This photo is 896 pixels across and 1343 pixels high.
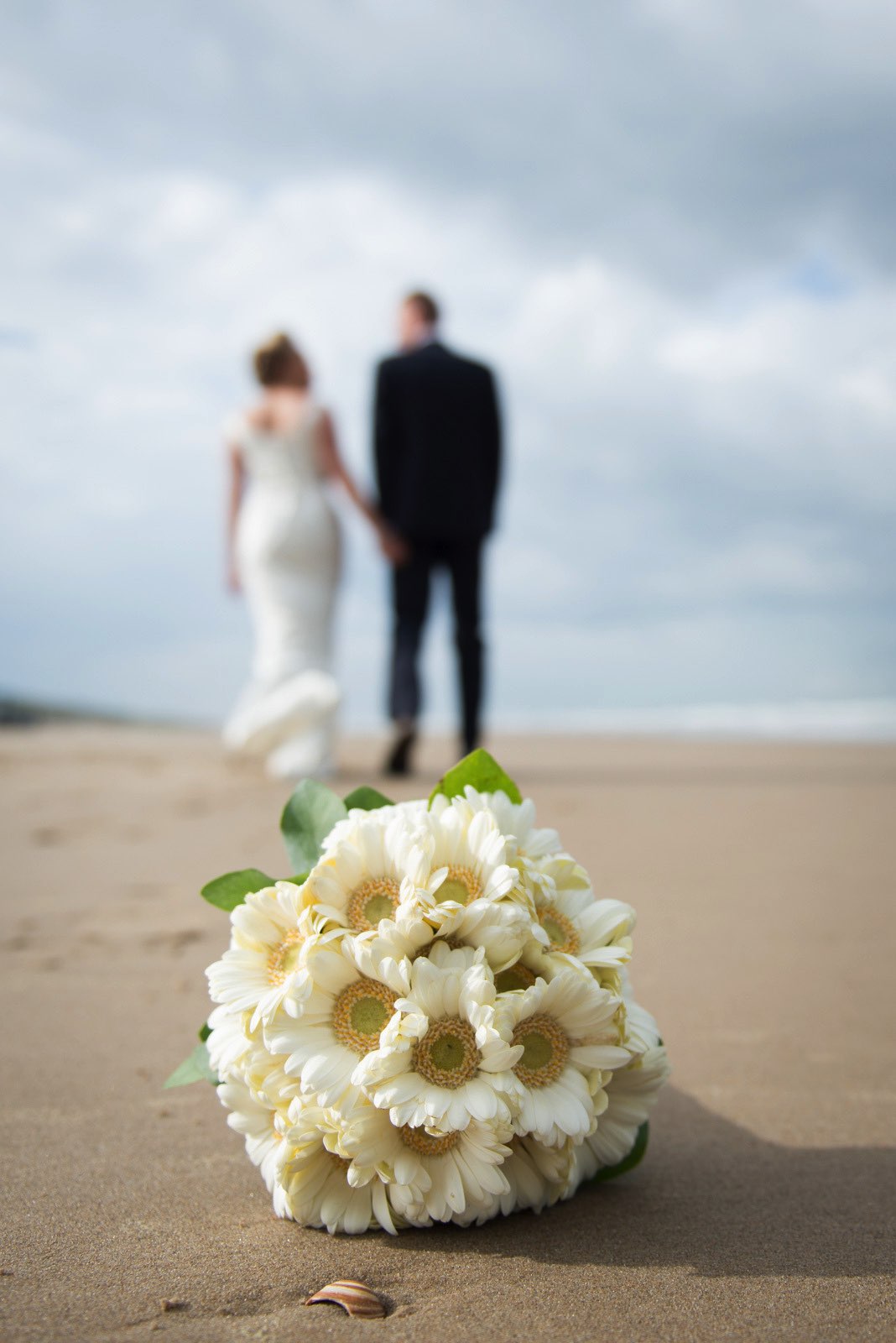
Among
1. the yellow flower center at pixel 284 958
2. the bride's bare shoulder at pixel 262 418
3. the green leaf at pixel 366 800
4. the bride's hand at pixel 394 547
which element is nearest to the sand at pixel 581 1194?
the yellow flower center at pixel 284 958

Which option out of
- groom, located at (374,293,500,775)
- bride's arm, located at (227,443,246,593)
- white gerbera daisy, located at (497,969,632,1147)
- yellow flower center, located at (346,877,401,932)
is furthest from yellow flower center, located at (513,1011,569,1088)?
bride's arm, located at (227,443,246,593)

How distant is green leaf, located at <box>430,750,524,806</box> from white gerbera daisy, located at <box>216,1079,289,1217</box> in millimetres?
454

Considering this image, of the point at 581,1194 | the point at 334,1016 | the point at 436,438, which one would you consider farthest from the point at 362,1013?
the point at 436,438

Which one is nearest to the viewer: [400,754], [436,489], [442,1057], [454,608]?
[442,1057]

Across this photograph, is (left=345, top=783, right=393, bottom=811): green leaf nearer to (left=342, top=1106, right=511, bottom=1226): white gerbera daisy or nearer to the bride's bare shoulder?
(left=342, top=1106, right=511, bottom=1226): white gerbera daisy

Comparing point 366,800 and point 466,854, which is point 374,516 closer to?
point 366,800

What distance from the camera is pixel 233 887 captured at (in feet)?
5.33

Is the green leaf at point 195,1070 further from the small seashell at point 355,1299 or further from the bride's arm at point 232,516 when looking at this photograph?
the bride's arm at point 232,516

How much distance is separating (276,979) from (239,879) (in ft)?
0.71

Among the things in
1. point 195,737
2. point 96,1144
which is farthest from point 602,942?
point 195,737

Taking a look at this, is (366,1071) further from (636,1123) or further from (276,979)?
Result: (636,1123)

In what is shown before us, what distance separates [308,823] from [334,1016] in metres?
0.32

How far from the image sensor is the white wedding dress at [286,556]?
7336mm

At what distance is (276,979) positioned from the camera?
4.77 feet
